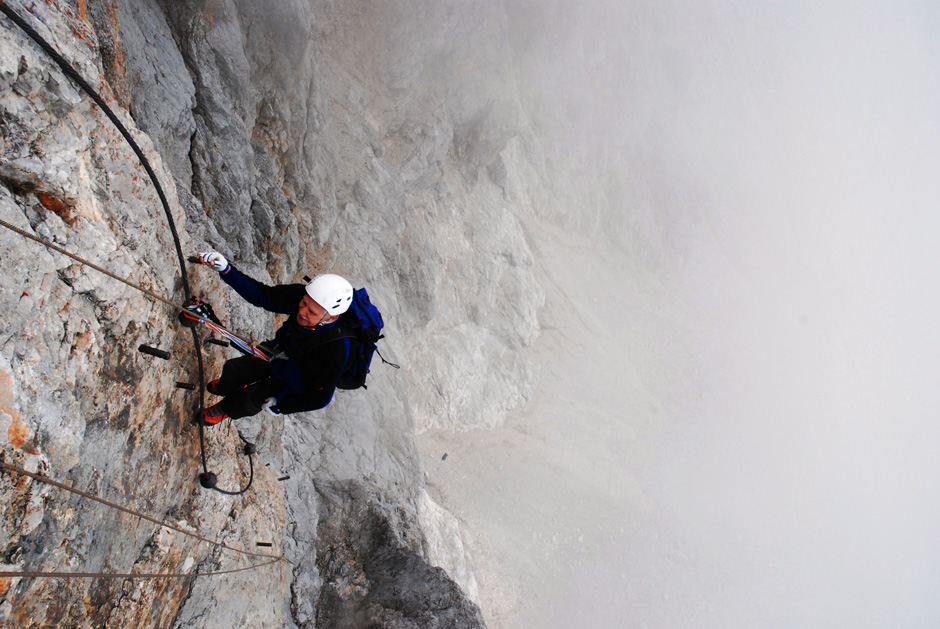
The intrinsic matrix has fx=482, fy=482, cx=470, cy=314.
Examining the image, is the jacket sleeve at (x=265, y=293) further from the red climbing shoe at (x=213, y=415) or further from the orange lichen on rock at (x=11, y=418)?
the orange lichen on rock at (x=11, y=418)

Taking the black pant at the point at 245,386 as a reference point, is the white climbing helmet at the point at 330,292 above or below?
above

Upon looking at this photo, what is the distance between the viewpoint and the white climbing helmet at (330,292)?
4.27 metres

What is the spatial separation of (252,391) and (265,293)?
1.00m

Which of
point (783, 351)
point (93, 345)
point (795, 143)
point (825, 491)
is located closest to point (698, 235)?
point (783, 351)

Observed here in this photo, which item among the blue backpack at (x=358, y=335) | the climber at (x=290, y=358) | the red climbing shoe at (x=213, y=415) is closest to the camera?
the climber at (x=290, y=358)

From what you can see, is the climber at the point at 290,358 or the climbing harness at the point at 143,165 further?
the climber at the point at 290,358

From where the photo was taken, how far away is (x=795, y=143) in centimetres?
2944

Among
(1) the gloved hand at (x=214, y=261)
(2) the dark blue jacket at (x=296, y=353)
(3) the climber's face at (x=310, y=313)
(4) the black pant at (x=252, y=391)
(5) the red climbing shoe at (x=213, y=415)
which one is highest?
(1) the gloved hand at (x=214, y=261)

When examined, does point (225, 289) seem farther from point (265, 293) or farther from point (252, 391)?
point (252, 391)

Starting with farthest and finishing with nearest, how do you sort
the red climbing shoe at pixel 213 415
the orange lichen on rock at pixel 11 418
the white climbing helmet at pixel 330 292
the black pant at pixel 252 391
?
A: 1. the red climbing shoe at pixel 213 415
2. the black pant at pixel 252 391
3. the white climbing helmet at pixel 330 292
4. the orange lichen on rock at pixel 11 418

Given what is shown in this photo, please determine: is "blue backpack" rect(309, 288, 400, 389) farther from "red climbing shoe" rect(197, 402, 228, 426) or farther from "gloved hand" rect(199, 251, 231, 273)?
"red climbing shoe" rect(197, 402, 228, 426)

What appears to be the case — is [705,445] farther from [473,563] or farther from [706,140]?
[706,140]

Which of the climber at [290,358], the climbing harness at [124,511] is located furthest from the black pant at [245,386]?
the climbing harness at [124,511]

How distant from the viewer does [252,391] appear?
483cm
